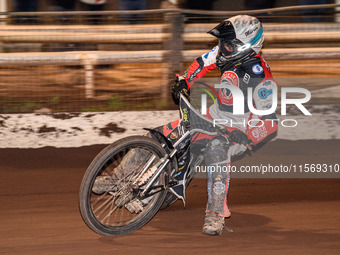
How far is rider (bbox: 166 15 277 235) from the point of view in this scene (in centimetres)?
502

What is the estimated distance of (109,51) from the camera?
812 cm

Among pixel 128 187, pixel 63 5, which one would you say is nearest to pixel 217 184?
pixel 128 187

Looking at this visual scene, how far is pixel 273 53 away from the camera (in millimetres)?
8227

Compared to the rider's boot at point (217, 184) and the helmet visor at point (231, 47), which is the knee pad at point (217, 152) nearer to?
the rider's boot at point (217, 184)

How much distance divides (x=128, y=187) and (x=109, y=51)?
3.54 meters

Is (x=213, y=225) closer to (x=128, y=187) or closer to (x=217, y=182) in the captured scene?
(x=217, y=182)

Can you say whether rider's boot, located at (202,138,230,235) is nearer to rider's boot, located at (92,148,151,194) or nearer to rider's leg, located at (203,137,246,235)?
rider's leg, located at (203,137,246,235)

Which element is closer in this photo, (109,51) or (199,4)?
(109,51)

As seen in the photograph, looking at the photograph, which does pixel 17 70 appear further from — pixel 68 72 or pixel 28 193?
pixel 28 193

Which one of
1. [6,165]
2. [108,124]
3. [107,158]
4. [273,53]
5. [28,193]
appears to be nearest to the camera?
[107,158]

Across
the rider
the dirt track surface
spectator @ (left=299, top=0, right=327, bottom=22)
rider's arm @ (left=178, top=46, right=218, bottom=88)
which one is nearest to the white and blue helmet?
the rider

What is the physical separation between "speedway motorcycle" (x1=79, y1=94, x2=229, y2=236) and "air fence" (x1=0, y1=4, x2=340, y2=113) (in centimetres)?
286

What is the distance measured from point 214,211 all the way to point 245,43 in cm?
151

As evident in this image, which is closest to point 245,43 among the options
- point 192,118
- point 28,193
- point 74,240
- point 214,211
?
point 192,118
